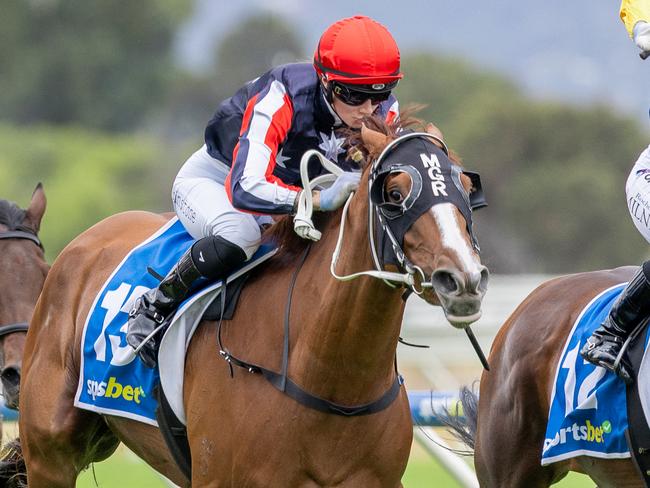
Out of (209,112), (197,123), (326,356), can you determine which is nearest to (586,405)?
(326,356)

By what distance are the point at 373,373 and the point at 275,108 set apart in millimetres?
1062

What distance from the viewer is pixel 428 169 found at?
4.50m

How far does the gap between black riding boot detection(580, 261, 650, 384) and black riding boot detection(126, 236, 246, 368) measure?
4.99 feet

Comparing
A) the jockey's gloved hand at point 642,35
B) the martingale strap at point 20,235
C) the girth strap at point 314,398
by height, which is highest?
the jockey's gloved hand at point 642,35

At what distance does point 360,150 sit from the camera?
4.84m

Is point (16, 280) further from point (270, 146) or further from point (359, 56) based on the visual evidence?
point (359, 56)

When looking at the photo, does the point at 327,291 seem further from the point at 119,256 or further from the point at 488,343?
the point at 488,343

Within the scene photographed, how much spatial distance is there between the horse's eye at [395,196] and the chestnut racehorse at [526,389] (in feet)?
6.24

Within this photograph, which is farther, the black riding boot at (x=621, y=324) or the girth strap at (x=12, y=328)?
the girth strap at (x=12, y=328)

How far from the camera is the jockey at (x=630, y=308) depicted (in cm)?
552

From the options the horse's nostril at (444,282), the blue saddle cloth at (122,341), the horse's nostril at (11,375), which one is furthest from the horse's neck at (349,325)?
the horse's nostril at (11,375)

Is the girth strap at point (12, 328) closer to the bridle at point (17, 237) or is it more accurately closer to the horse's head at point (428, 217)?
the bridle at point (17, 237)

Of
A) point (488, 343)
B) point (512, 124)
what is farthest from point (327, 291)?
point (512, 124)

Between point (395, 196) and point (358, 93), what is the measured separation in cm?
69
